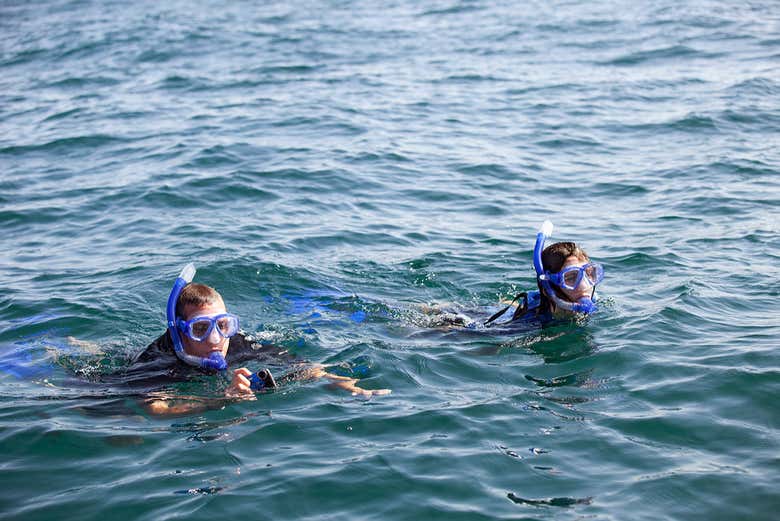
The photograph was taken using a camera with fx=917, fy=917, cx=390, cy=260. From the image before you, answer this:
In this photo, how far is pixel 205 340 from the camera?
5605 millimetres

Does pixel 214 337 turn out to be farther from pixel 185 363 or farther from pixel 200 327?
pixel 185 363

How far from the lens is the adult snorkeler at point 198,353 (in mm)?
5445

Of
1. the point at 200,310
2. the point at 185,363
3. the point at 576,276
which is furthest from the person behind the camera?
the point at 576,276

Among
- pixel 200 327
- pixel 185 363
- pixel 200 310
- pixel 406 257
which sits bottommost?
pixel 406 257

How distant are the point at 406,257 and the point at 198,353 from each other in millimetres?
3083

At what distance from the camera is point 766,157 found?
10.7 meters

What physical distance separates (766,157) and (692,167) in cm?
93

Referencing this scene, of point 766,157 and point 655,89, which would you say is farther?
point 655,89

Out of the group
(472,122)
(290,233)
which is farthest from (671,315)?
(472,122)

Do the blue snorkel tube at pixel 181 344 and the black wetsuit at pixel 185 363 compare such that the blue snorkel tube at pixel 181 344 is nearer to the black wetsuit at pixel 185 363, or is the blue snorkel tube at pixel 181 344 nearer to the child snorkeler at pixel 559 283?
the black wetsuit at pixel 185 363

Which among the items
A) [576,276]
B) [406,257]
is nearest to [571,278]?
[576,276]

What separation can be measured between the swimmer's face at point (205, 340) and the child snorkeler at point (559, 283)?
77.2 inches

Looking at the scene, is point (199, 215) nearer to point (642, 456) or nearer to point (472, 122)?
point (472, 122)

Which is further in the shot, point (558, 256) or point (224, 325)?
point (558, 256)
